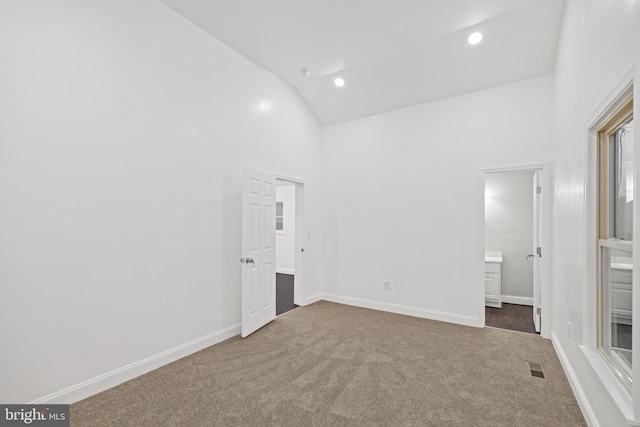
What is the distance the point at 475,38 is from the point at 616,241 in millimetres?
2547

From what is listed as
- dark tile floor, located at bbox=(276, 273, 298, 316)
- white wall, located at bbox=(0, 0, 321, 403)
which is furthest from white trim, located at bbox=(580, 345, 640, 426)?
dark tile floor, located at bbox=(276, 273, 298, 316)

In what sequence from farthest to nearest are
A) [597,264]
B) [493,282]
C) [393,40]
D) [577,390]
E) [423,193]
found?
[493,282]
[423,193]
[393,40]
[577,390]
[597,264]

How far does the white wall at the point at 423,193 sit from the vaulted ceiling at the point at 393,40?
1.11ft

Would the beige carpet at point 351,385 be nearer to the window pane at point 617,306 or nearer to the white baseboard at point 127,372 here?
the white baseboard at point 127,372

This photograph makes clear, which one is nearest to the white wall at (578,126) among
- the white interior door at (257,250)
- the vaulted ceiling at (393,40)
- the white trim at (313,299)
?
the vaulted ceiling at (393,40)

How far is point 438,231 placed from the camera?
4.05 metres

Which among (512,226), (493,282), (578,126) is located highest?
(578,126)

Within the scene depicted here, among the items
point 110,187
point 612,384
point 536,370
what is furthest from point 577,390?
point 110,187

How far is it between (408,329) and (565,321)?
62.3 inches

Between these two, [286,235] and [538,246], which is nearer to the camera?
[538,246]

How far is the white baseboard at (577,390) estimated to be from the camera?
1.89 m

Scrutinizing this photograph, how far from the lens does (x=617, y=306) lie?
5.79ft

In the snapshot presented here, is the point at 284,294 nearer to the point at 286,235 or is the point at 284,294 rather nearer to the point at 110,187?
the point at 286,235

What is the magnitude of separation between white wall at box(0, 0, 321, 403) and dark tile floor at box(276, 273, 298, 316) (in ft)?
4.06
